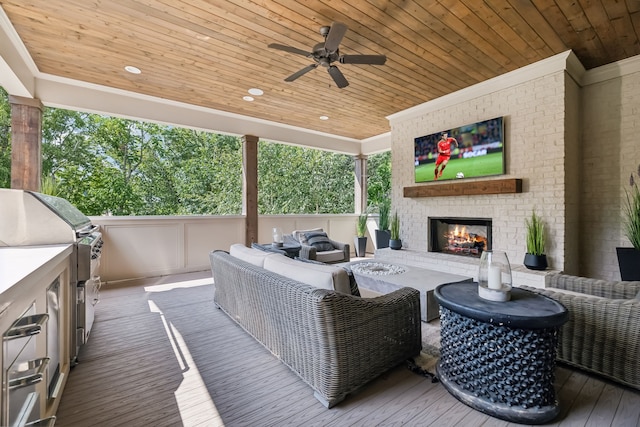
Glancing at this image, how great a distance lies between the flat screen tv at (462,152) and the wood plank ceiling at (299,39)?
0.73 m

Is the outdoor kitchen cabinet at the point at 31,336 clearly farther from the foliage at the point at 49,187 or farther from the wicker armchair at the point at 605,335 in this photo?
the wicker armchair at the point at 605,335

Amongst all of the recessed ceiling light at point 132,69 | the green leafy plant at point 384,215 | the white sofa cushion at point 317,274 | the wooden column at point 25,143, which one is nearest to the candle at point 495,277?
the white sofa cushion at point 317,274

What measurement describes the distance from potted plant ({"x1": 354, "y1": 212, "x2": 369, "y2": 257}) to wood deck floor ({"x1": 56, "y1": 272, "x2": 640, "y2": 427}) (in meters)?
4.68

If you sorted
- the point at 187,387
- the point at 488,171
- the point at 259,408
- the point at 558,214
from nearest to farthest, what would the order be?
the point at 259,408
the point at 187,387
the point at 558,214
the point at 488,171

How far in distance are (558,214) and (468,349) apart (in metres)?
2.94

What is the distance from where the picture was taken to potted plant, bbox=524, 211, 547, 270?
11.6ft

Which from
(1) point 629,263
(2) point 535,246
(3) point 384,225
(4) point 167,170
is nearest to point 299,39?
(2) point 535,246

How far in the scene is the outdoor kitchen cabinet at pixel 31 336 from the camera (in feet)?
2.65

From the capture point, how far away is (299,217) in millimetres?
6504

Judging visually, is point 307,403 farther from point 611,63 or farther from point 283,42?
point 611,63

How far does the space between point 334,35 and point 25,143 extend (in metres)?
4.17

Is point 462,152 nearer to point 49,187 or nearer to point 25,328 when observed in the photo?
point 25,328

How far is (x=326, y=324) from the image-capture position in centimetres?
Result: 156

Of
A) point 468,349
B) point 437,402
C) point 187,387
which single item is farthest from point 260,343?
point 468,349
